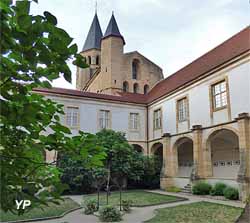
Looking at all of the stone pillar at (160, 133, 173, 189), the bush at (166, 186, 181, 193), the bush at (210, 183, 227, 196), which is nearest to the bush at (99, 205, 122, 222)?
the bush at (210, 183, 227, 196)

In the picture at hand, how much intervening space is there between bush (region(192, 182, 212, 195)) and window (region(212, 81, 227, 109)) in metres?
4.42

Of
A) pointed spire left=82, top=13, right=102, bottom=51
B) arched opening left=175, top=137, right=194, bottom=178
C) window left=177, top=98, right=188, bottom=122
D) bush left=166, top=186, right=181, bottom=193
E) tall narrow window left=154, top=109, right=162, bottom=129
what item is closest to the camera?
bush left=166, top=186, right=181, bottom=193

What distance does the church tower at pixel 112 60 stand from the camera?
32.5 meters

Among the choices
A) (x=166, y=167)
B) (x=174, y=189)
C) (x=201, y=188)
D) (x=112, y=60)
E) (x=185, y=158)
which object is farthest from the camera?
(x=112, y=60)

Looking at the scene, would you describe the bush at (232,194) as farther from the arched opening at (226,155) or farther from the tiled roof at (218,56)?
the tiled roof at (218,56)

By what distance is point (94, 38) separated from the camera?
46125 millimetres

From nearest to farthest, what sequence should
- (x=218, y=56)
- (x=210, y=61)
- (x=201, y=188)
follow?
1. (x=201, y=188)
2. (x=218, y=56)
3. (x=210, y=61)

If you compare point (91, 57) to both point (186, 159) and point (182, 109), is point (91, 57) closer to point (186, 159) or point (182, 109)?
point (186, 159)

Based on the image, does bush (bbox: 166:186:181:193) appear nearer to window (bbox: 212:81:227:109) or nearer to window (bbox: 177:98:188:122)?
window (bbox: 177:98:188:122)

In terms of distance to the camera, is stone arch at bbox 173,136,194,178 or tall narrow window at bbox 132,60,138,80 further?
tall narrow window at bbox 132,60,138,80

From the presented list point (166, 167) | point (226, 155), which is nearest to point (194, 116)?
point (226, 155)

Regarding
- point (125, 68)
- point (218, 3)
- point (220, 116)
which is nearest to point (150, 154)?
point (220, 116)

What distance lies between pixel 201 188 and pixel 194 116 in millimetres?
4584

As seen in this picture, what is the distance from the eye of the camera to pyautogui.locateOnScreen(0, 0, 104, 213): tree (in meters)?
1.19
